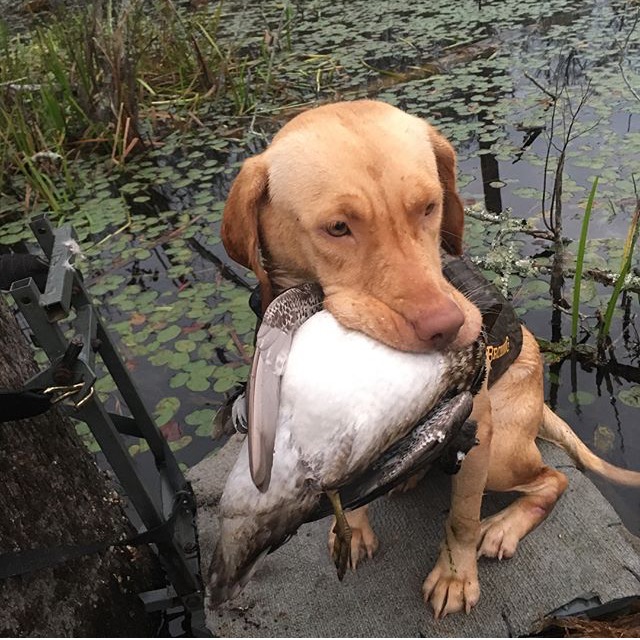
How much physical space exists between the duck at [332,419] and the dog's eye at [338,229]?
10.8 inches

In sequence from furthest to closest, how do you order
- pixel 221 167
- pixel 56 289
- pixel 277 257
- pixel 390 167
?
1. pixel 221 167
2. pixel 277 257
3. pixel 390 167
4. pixel 56 289

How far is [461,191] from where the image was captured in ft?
16.1

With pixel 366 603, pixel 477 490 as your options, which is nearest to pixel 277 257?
pixel 477 490

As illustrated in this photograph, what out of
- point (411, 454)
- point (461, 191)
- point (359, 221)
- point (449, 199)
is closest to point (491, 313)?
point (449, 199)

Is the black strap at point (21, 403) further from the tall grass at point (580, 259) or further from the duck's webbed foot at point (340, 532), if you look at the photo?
the tall grass at point (580, 259)

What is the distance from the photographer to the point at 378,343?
1.50 meters

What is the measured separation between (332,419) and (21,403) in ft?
2.13

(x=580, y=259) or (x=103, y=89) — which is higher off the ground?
(x=103, y=89)

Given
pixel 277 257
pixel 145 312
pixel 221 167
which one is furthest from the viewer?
pixel 221 167

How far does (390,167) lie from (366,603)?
145cm

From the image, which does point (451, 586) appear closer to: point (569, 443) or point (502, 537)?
point (502, 537)

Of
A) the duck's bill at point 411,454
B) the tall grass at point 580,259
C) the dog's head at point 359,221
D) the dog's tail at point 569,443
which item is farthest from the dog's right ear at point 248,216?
the tall grass at point 580,259

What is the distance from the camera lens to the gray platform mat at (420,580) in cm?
214

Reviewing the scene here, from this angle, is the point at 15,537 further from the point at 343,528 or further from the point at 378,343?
the point at 378,343
